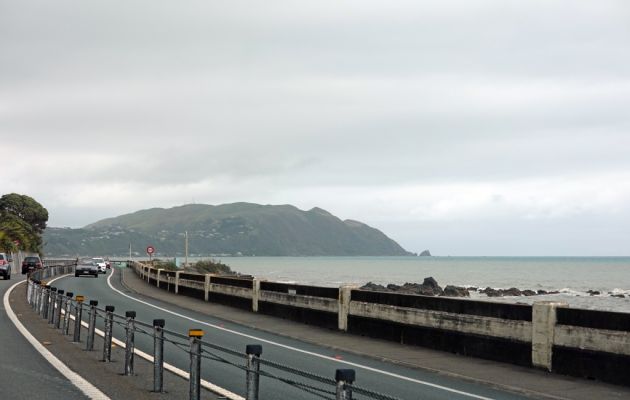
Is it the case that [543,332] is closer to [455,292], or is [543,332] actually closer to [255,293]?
[255,293]

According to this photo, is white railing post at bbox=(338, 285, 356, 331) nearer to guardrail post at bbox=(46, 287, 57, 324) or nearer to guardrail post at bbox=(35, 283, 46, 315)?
guardrail post at bbox=(46, 287, 57, 324)

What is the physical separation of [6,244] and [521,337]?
80088 millimetres

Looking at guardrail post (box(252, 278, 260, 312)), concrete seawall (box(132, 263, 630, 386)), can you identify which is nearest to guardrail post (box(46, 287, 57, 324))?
concrete seawall (box(132, 263, 630, 386))

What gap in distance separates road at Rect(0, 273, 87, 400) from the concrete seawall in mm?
7820

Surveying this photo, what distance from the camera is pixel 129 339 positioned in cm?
1272

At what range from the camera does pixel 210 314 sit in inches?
1080

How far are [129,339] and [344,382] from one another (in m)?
7.59

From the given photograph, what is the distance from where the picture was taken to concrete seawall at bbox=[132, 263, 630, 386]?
41.0ft

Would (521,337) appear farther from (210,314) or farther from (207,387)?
(210,314)

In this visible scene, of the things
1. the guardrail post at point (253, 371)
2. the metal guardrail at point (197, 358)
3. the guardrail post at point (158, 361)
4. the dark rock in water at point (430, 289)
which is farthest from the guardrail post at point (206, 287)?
the dark rock in water at point (430, 289)

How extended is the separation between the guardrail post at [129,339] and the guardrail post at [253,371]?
4.84m

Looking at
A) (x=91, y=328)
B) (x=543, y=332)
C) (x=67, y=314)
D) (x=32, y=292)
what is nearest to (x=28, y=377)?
(x=91, y=328)

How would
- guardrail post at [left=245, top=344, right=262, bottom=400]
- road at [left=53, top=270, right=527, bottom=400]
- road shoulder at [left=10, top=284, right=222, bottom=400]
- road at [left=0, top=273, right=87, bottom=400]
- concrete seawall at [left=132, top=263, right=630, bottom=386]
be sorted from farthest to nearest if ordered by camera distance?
1. concrete seawall at [left=132, top=263, right=630, bottom=386]
2. road at [left=53, top=270, right=527, bottom=400]
3. road shoulder at [left=10, top=284, right=222, bottom=400]
4. road at [left=0, top=273, right=87, bottom=400]
5. guardrail post at [left=245, top=344, right=262, bottom=400]

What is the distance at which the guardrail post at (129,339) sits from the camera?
12713mm
